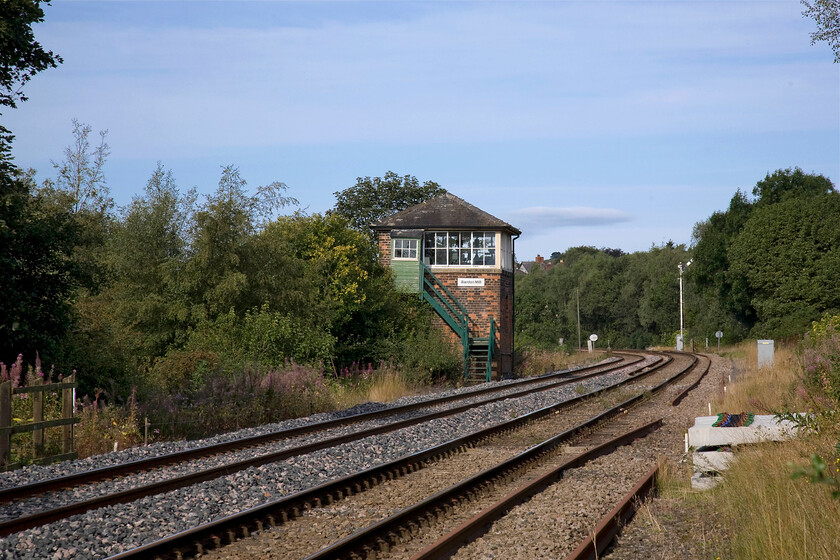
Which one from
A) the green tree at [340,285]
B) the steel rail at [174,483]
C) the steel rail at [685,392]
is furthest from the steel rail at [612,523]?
the green tree at [340,285]

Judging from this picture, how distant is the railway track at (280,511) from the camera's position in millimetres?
6516

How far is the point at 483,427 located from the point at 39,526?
898 centimetres

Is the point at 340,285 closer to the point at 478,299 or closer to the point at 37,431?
the point at 478,299

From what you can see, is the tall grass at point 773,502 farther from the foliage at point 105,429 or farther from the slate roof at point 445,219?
the slate roof at point 445,219

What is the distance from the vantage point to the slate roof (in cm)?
3086

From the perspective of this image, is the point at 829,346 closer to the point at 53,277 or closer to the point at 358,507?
the point at 358,507

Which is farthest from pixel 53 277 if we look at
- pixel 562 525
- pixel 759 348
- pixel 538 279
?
pixel 538 279

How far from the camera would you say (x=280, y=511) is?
7898mm

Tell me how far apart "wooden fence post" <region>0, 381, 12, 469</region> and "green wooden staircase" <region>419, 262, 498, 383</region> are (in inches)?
770

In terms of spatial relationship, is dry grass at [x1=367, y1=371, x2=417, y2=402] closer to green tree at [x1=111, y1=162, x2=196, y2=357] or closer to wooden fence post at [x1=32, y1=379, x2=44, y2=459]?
green tree at [x1=111, y1=162, x2=196, y2=357]

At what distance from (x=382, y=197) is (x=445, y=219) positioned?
27.6 metres

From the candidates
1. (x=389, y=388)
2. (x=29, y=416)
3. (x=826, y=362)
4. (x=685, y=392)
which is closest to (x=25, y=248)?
(x=29, y=416)

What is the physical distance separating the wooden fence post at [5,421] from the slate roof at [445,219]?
69.8 feet

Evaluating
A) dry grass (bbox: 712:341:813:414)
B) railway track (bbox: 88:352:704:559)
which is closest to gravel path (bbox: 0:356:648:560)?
railway track (bbox: 88:352:704:559)
